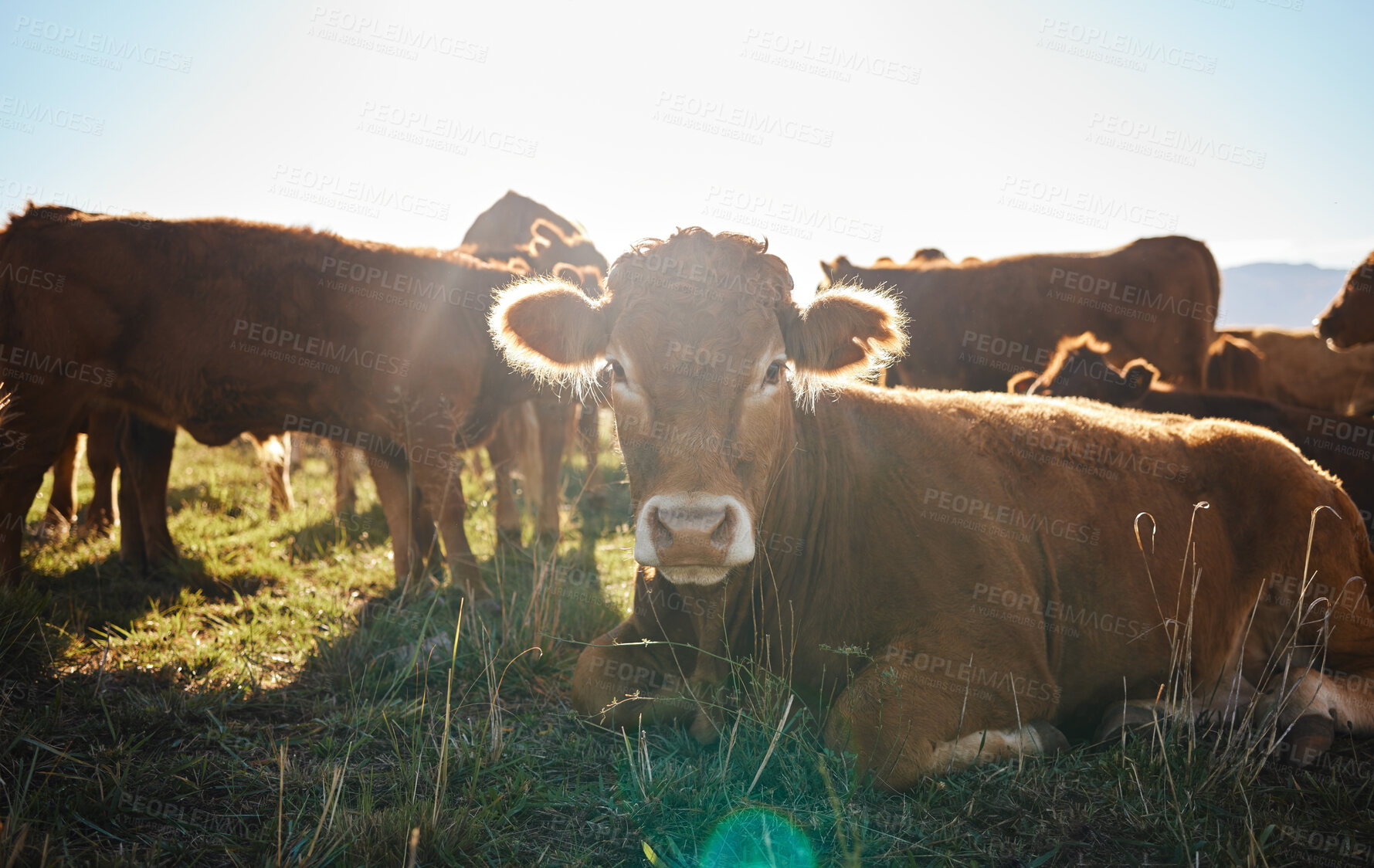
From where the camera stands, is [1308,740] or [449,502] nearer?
[1308,740]

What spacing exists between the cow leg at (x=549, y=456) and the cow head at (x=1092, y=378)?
4522 mm

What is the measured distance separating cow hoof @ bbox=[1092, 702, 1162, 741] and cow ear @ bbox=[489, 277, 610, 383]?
9.35ft

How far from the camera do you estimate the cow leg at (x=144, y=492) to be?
6.09 m

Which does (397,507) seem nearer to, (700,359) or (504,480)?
(504,480)

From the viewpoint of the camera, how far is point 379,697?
3.86 m

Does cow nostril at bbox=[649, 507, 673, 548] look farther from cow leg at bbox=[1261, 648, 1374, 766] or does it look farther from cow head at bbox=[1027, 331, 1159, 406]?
cow head at bbox=[1027, 331, 1159, 406]

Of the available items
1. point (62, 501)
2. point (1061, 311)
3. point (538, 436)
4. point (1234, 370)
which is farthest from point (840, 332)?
point (1234, 370)

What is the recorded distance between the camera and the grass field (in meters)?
2.60

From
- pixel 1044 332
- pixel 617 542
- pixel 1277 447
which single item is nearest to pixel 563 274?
pixel 617 542

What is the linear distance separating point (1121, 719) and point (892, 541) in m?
1.31

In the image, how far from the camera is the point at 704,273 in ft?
11.3

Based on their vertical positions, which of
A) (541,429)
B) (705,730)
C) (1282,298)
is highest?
(1282,298)

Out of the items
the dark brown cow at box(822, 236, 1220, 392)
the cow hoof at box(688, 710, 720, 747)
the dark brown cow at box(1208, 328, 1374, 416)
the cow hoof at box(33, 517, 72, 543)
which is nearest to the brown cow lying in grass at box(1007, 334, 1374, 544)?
the cow hoof at box(688, 710, 720, 747)

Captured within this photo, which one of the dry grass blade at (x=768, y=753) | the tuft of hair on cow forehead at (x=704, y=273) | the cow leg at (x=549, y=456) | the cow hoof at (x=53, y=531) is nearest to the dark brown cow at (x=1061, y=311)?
the cow leg at (x=549, y=456)
